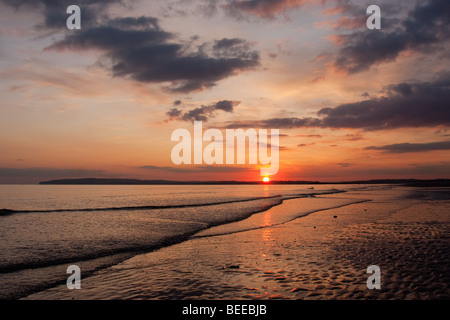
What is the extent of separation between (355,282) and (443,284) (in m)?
2.57

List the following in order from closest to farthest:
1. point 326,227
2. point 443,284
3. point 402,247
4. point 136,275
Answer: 1. point 443,284
2. point 136,275
3. point 402,247
4. point 326,227

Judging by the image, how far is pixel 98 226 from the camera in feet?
86.9

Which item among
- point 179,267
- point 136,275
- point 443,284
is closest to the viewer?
point 443,284

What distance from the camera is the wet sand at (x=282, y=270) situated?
947 centimetres

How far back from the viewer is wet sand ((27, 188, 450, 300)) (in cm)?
947

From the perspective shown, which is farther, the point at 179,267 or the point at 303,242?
the point at 303,242

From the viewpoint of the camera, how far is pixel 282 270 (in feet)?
38.9

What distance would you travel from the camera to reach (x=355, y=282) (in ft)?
33.4
